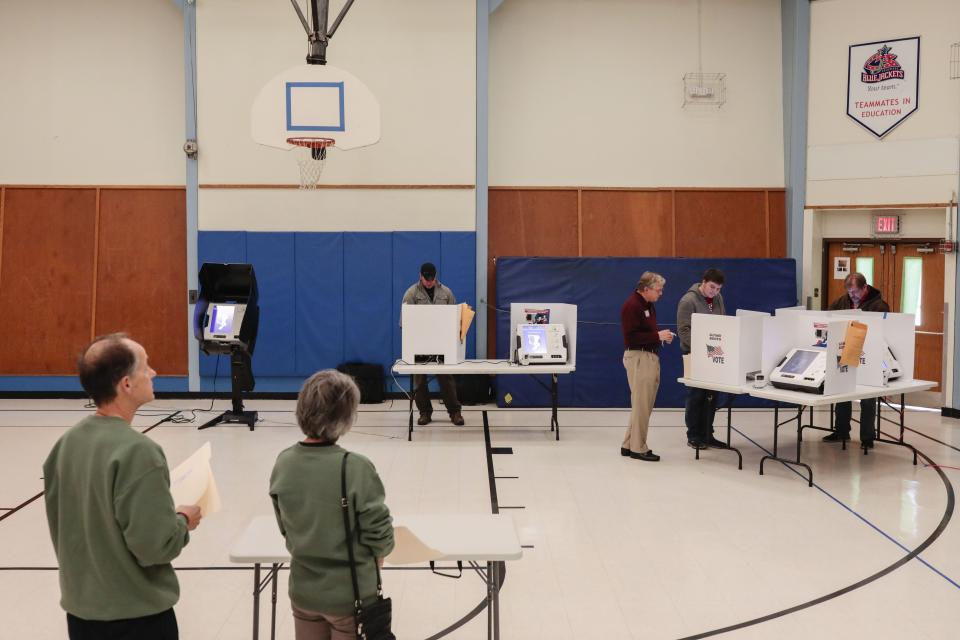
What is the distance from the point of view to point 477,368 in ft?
26.0

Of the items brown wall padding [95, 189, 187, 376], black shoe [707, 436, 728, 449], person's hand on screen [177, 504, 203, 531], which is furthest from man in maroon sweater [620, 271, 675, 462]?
brown wall padding [95, 189, 187, 376]

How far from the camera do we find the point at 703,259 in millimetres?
9734

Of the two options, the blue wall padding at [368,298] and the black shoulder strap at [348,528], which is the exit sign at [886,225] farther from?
the black shoulder strap at [348,528]

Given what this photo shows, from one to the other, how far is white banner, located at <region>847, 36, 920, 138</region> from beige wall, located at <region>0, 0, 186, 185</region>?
777 cm

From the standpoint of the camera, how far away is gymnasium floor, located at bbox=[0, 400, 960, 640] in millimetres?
4191

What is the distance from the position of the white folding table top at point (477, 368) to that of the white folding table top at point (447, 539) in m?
4.34

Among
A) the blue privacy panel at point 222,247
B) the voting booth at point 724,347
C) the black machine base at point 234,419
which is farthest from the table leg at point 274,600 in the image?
the blue privacy panel at point 222,247

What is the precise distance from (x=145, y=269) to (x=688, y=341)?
21.3 ft

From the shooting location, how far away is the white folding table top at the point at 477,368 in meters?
7.93

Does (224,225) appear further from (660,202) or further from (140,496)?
(140,496)

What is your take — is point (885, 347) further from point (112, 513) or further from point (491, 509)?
point (112, 513)

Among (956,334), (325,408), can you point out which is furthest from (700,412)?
(325,408)

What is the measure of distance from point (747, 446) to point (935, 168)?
3.93 metres

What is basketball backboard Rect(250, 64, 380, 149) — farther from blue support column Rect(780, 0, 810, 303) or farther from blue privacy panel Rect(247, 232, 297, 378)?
blue support column Rect(780, 0, 810, 303)
